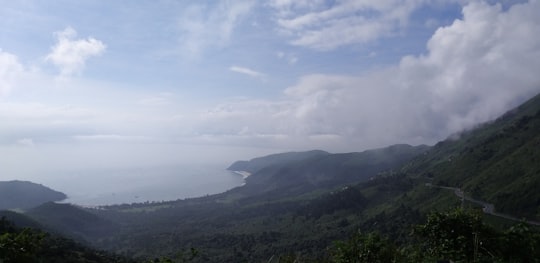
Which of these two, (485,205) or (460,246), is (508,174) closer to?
(485,205)

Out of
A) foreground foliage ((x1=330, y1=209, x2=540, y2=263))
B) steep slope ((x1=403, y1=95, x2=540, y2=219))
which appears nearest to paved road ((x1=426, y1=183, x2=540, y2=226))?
steep slope ((x1=403, y1=95, x2=540, y2=219))

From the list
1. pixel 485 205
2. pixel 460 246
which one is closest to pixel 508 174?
pixel 485 205

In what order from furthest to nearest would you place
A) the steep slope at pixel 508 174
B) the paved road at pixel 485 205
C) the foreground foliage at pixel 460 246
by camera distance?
the steep slope at pixel 508 174 → the paved road at pixel 485 205 → the foreground foliage at pixel 460 246

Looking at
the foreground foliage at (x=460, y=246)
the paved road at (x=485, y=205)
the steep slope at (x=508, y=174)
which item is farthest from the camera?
the steep slope at (x=508, y=174)

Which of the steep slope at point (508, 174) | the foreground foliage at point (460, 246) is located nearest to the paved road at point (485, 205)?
the steep slope at point (508, 174)

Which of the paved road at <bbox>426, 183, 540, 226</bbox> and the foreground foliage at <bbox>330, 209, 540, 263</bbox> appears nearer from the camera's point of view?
the foreground foliage at <bbox>330, 209, 540, 263</bbox>

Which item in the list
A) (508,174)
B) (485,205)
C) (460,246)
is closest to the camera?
(460,246)

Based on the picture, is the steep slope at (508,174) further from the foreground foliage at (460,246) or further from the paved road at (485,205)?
the foreground foliage at (460,246)

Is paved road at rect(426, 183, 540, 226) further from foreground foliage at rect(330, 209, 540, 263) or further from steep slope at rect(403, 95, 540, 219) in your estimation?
foreground foliage at rect(330, 209, 540, 263)

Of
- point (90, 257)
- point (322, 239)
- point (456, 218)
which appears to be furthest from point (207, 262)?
point (456, 218)

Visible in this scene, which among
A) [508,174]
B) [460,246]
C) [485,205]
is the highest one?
[460,246]

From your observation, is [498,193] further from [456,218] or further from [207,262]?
[456,218]

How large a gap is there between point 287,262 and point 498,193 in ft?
476

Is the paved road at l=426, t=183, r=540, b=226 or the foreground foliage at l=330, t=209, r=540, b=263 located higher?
the foreground foliage at l=330, t=209, r=540, b=263
